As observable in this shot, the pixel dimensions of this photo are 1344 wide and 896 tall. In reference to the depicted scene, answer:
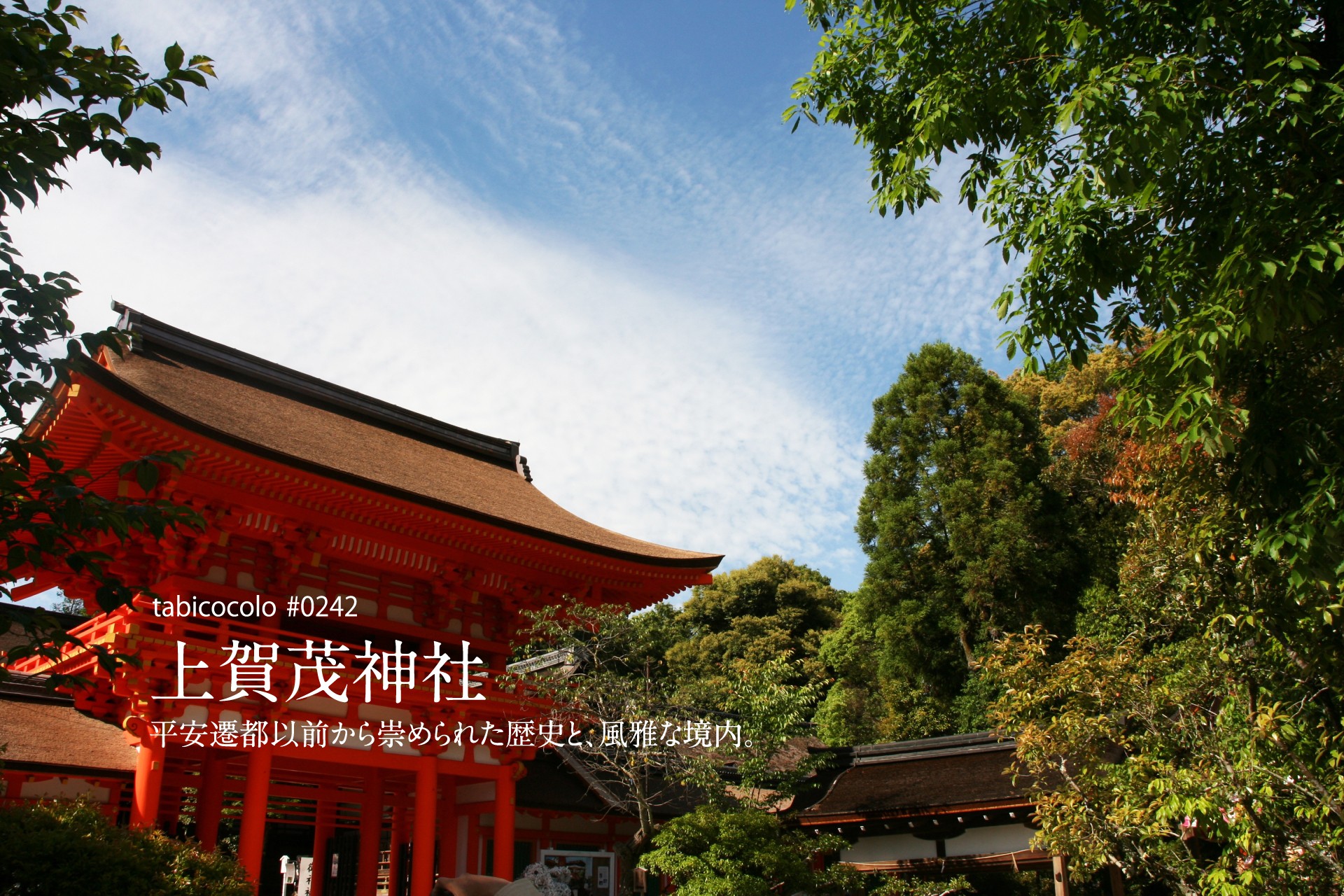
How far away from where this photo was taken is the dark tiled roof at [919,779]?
438 inches

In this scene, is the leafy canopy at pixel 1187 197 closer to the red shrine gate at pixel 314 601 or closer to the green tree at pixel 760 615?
the red shrine gate at pixel 314 601

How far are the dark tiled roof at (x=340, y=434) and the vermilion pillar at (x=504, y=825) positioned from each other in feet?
9.70

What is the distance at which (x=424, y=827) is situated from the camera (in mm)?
10062

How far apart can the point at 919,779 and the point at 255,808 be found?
27.0 feet

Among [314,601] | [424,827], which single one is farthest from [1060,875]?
[314,601]

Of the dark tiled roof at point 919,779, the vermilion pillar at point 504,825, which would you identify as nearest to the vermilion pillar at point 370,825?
the vermilion pillar at point 504,825

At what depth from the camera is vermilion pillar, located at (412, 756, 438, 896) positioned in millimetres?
9906

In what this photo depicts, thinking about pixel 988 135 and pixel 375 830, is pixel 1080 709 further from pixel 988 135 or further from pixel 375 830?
pixel 375 830

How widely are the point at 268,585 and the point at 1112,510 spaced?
1910 centimetres

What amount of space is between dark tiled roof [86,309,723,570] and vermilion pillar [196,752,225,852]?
146 inches

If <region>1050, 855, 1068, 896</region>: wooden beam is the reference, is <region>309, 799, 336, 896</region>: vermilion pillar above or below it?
above

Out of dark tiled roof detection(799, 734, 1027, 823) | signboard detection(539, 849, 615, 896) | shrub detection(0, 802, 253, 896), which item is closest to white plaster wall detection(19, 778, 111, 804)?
shrub detection(0, 802, 253, 896)

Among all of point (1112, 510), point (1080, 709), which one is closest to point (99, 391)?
point (1080, 709)

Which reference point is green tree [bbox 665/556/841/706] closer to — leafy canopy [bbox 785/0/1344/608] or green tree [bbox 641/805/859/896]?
green tree [bbox 641/805/859/896]
